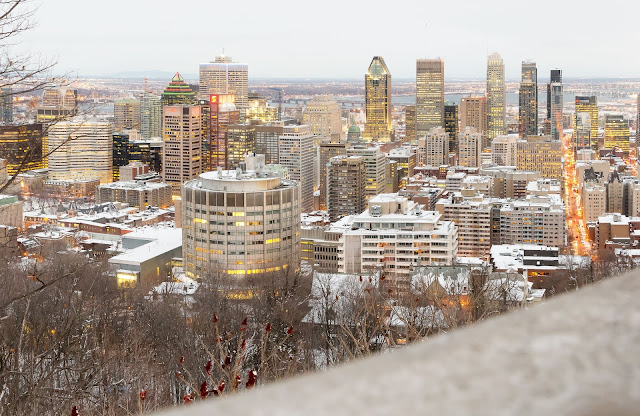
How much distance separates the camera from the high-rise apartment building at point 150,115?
6292 cm

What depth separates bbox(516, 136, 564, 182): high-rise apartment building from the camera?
1981 inches

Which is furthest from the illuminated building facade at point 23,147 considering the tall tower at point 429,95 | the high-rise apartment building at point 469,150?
the tall tower at point 429,95

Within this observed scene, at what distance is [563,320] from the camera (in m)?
0.28

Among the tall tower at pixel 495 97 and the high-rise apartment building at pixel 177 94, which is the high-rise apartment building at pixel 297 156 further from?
the tall tower at pixel 495 97

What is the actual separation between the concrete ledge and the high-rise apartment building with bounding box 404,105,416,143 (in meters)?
72.3

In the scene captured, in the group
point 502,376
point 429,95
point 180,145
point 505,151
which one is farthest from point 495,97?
point 502,376

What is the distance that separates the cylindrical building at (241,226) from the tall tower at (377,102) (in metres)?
50.8

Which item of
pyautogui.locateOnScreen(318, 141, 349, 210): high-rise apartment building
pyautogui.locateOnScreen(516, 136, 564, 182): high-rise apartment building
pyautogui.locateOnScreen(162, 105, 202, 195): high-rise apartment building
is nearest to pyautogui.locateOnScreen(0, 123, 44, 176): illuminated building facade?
pyautogui.locateOnScreen(162, 105, 202, 195): high-rise apartment building

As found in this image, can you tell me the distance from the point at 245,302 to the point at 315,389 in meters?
14.0

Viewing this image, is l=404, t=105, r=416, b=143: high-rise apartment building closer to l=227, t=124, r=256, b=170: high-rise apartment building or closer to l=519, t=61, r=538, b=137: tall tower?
l=519, t=61, r=538, b=137: tall tower

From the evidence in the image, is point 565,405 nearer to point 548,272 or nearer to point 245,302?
point 245,302

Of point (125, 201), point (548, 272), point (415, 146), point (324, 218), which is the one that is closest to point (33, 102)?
point (548, 272)

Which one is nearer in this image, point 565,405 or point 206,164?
point 565,405

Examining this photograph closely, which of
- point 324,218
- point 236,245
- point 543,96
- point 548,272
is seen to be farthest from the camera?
point 543,96
